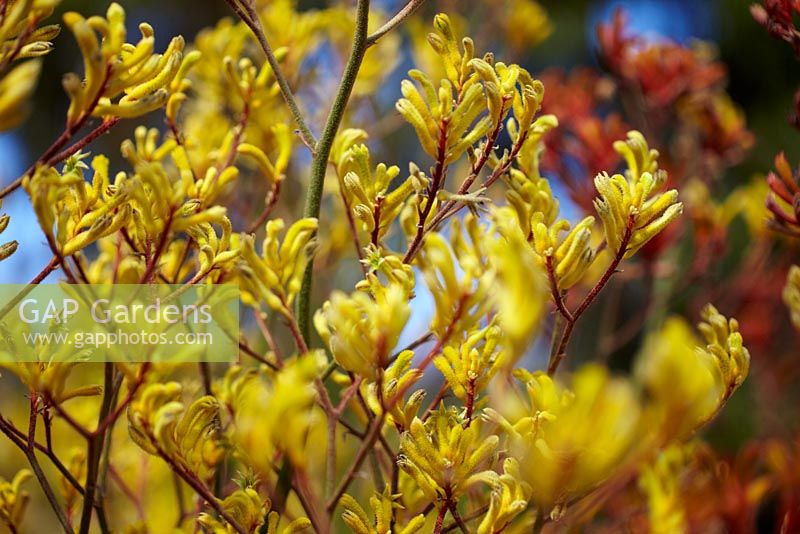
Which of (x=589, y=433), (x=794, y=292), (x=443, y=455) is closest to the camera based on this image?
A: (x=589, y=433)

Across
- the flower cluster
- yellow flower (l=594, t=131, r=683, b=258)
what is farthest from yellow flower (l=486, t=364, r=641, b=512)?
yellow flower (l=594, t=131, r=683, b=258)

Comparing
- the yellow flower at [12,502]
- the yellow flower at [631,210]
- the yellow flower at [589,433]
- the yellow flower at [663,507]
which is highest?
the yellow flower at [631,210]

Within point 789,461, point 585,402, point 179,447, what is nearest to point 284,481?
point 179,447

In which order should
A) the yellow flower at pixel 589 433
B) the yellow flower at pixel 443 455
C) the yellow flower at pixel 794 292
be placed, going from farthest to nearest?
the yellow flower at pixel 794 292 < the yellow flower at pixel 443 455 < the yellow flower at pixel 589 433

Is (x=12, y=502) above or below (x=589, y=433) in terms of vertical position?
below

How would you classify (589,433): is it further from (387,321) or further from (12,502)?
(12,502)

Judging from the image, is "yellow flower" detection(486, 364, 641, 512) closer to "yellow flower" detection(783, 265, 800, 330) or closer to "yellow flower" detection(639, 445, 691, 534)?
"yellow flower" detection(639, 445, 691, 534)

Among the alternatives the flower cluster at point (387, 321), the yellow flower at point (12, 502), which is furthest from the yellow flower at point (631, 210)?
the yellow flower at point (12, 502)

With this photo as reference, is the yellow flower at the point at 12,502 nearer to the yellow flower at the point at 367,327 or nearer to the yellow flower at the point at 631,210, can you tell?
the yellow flower at the point at 367,327

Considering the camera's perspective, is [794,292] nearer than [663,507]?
No

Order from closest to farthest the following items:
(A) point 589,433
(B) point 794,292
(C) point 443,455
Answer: (A) point 589,433, (C) point 443,455, (B) point 794,292

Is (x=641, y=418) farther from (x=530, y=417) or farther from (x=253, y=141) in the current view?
(x=253, y=141)

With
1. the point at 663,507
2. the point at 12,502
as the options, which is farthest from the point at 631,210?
the point at 12,502

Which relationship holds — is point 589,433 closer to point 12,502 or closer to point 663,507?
point 663,507
